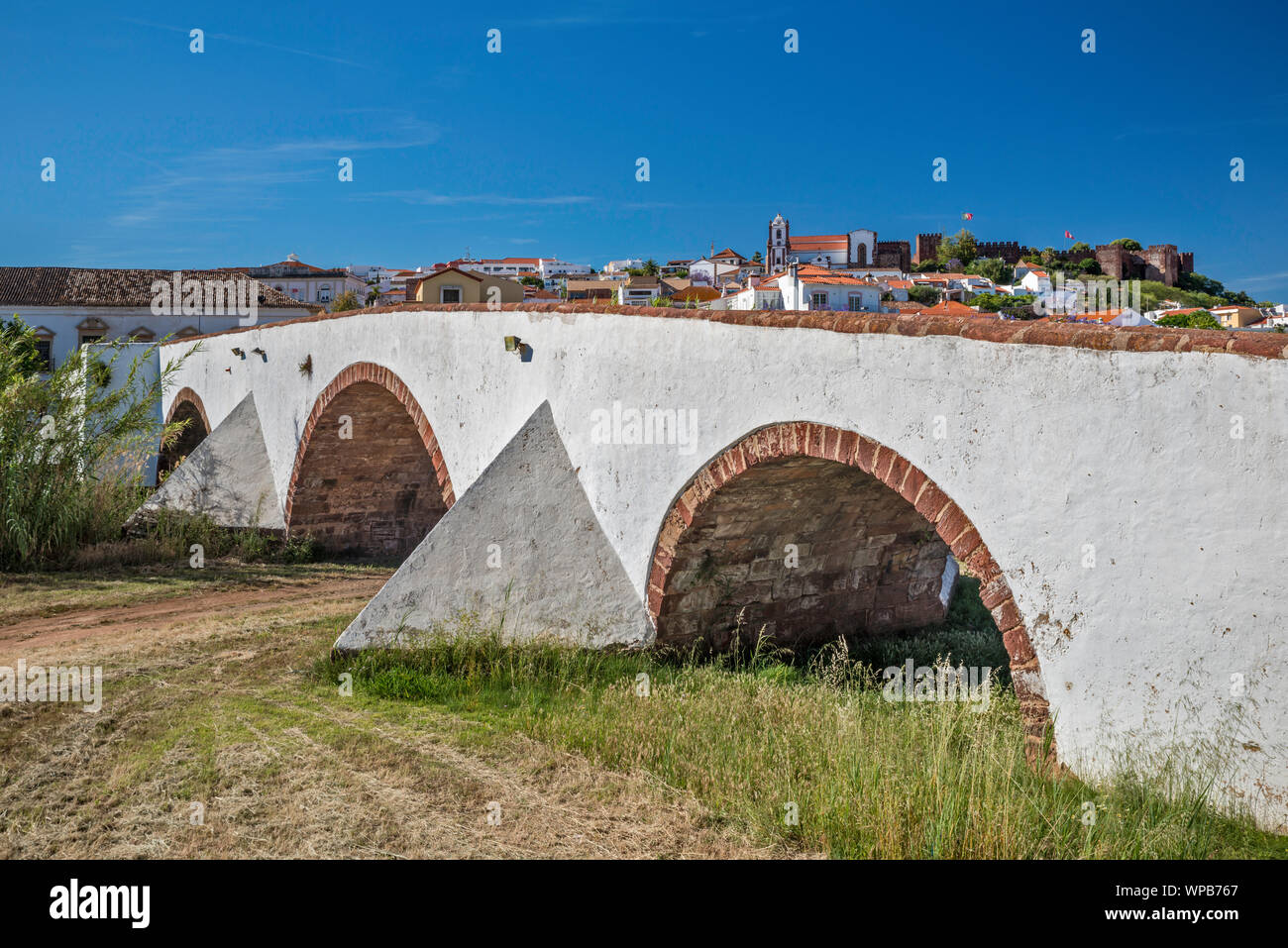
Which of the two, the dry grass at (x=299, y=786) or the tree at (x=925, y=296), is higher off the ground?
the tree at (x=925, y=296)

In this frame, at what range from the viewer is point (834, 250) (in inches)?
2584

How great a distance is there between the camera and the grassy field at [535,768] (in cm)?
412

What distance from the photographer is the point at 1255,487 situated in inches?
156

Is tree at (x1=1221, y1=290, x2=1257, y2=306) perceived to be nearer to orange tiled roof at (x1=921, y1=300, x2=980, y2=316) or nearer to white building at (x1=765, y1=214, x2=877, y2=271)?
orange tiled roof at (x1=921, y1=300, x2=980, y2=316)

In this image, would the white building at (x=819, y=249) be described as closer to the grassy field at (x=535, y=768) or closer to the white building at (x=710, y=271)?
the white building at (x=710, y=271)

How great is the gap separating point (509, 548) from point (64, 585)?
237 inches

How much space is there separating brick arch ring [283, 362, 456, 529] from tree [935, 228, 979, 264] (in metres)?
54.0

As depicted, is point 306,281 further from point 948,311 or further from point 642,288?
point 948,311

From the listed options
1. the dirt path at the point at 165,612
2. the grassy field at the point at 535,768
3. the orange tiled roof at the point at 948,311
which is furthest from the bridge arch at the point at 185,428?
the orange tiled roof at the point at 948,311

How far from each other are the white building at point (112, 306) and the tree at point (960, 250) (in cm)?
4125

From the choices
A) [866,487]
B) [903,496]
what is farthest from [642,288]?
[903,496]

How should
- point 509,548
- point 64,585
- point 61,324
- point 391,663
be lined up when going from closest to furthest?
point 391,663 < point 509,548 < point 64,585 < point 61,324
